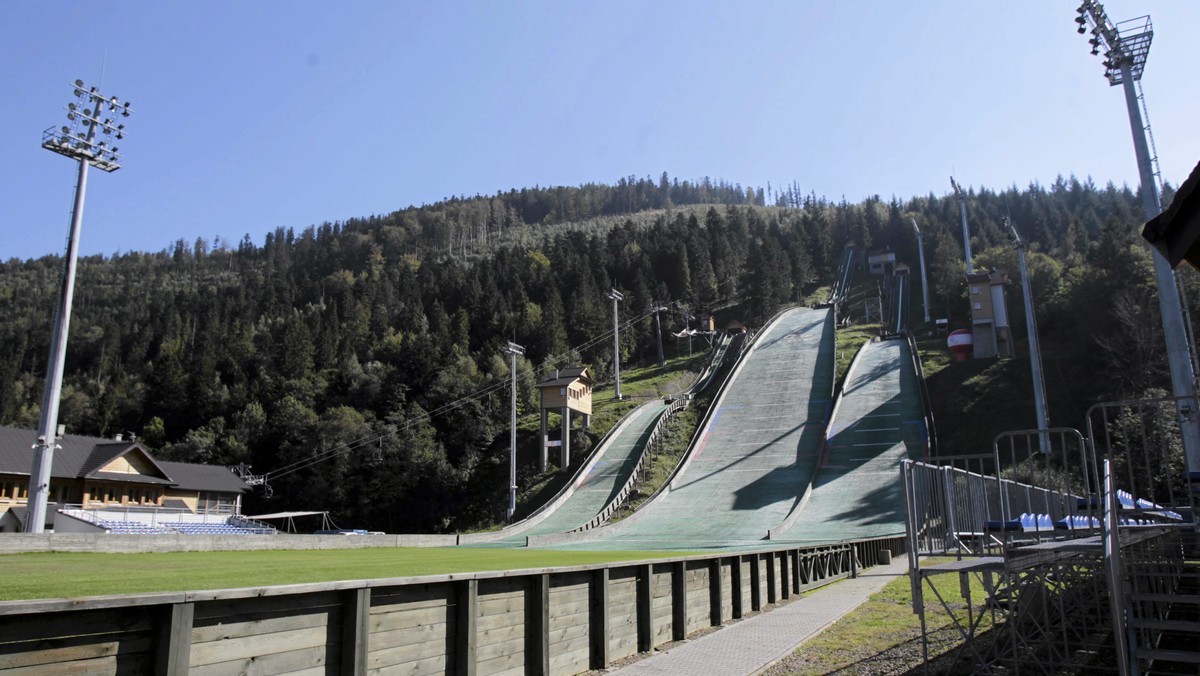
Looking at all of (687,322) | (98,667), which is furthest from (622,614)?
(687,322)

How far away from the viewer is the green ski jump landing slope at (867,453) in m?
31.4

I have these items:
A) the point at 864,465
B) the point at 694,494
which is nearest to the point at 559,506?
the point at 694,494

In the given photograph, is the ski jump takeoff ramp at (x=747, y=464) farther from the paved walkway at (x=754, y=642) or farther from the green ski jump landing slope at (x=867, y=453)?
the paved walkway at (x=754, y=642)

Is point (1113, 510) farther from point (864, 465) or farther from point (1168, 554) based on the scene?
point (864, 465)

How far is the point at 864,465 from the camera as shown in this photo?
40312 millimetres

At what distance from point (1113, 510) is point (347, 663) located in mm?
6561

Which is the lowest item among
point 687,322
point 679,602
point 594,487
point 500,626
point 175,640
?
point 679,602

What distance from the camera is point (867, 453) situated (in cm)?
4216

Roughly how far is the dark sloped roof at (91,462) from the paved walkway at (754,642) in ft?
135

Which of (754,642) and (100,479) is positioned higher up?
(100,479)

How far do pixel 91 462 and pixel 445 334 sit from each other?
147 feet

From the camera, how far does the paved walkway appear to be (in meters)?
9.62

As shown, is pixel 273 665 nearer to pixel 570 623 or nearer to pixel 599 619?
pixel 570 623

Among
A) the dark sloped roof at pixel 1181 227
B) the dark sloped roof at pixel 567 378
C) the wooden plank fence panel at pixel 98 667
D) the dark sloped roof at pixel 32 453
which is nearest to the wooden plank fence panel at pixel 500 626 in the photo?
the wooden plank fence panel at pixel 98 667
